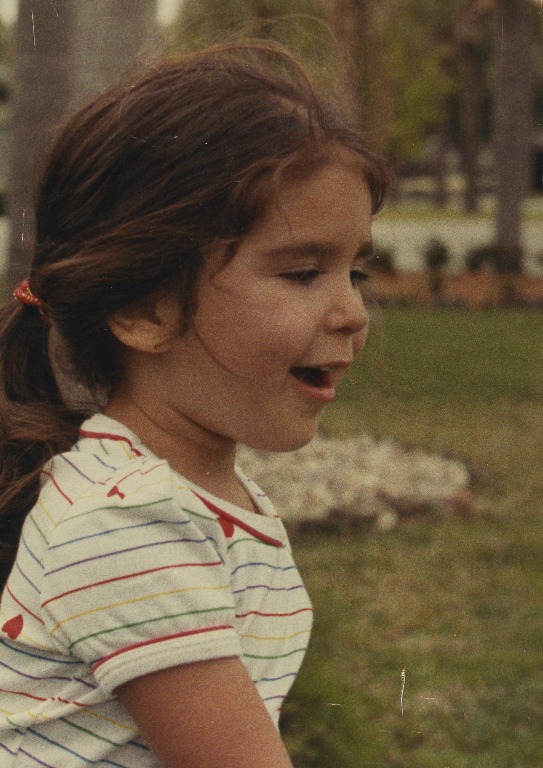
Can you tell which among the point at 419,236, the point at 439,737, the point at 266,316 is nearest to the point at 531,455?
the point at 439,737

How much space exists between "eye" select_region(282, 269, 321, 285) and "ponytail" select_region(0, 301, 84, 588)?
1.25ft

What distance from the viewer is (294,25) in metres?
2.04

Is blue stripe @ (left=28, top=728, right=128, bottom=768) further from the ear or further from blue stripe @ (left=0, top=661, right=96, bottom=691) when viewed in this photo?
the ear

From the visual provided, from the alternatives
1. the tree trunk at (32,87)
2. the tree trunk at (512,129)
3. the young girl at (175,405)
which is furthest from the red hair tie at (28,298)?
the tree trunk at (512,129)

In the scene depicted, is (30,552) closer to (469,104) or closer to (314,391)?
(314,391)

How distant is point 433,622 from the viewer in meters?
4.39

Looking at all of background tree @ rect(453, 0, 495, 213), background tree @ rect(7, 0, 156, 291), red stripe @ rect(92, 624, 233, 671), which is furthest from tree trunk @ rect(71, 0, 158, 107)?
background tree @ rect(453, 0, 495, 213)

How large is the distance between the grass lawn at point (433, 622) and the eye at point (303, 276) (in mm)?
361

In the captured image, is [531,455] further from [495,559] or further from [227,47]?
[227,47]

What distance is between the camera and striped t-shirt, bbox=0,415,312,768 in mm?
1391

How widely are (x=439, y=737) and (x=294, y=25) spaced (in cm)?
221

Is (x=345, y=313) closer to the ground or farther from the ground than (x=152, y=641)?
farther from the ground

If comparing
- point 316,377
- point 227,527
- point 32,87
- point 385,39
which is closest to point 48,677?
point 227,527

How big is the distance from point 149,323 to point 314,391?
0.22 meters
